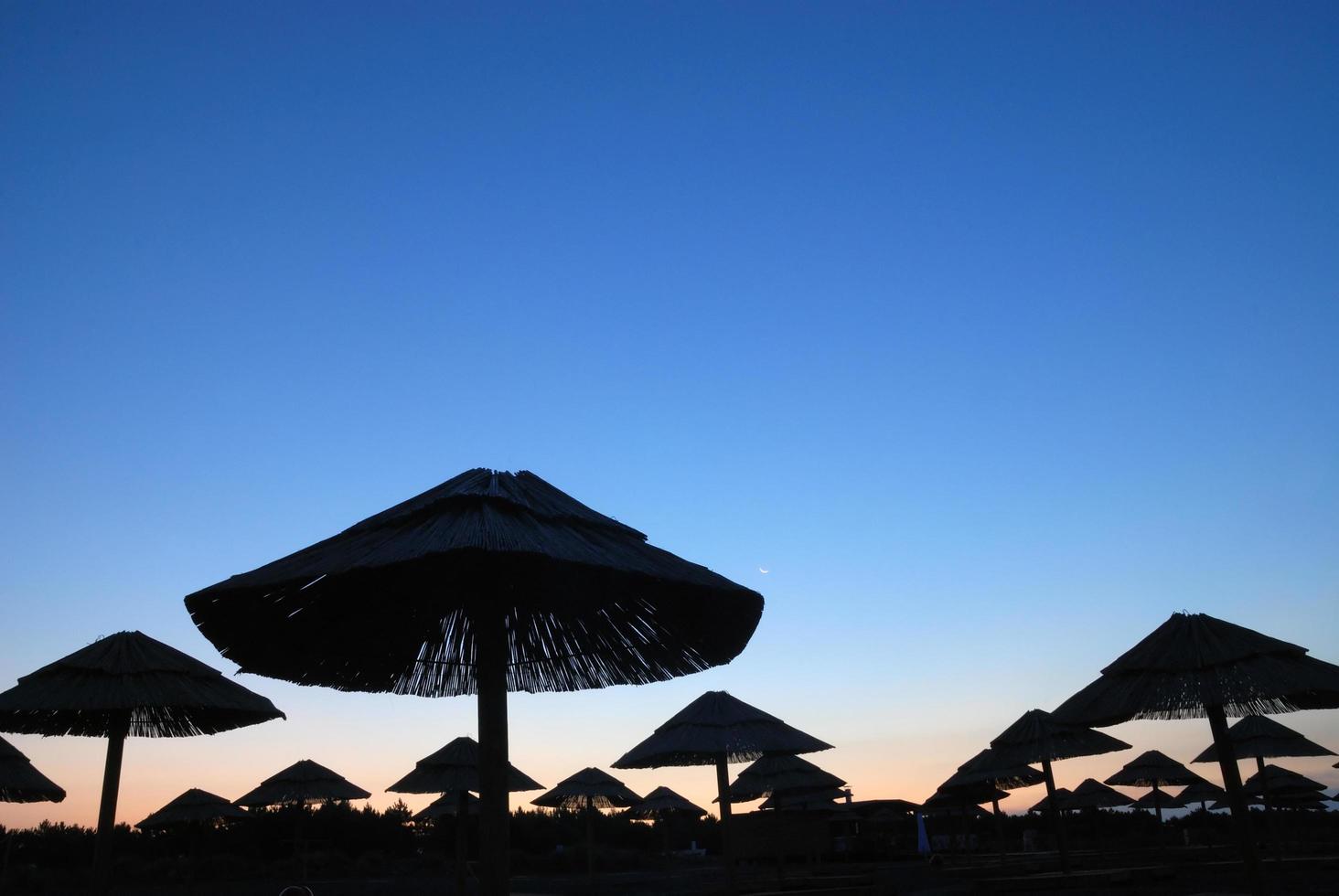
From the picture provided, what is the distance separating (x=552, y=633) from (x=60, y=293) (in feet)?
36.6

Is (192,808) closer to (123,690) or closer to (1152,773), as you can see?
(123,690)

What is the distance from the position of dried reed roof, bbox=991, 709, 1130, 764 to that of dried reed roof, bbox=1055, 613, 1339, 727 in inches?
256

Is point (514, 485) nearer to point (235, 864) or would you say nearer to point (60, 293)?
point (60, 293)

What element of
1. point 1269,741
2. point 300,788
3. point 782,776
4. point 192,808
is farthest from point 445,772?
point 1269,741

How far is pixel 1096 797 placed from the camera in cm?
2909

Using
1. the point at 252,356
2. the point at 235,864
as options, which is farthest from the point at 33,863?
the point at 252,356

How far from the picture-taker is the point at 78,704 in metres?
7.08

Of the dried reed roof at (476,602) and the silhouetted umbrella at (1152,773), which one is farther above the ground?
the dried reed roof at (476,602)

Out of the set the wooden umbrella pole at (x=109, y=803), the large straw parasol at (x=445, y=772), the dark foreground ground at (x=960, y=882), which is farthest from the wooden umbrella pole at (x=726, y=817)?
the large straw parasol at (x=445, y=772)

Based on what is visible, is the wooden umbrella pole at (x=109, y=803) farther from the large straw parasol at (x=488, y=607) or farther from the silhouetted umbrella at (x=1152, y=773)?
the silhouetted umbrella at (x=1152, y=773)

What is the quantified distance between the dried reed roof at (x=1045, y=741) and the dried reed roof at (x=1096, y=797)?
50.4 feet

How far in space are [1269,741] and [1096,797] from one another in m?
13.3

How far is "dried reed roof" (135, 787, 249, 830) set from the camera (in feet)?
72.0

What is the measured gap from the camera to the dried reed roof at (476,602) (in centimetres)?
416
